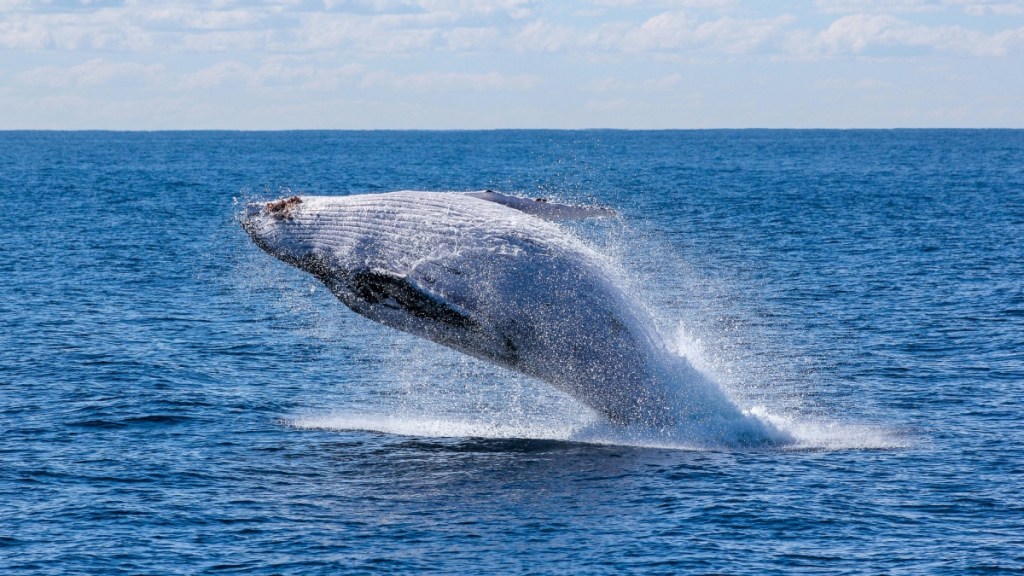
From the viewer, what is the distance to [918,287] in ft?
155

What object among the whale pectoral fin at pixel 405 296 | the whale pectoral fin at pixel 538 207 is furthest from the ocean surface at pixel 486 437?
the whale pectoral fin at pixel 538 207

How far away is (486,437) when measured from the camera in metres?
25.3

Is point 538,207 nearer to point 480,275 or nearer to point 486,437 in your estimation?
point 480,275

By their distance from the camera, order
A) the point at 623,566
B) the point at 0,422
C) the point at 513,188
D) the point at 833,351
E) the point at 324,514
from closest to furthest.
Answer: the point at 623,566 → the point at 324,514 → the point at 0,422 → the point at 833,351 → the point at 513,188

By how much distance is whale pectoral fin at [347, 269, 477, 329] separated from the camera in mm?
20750

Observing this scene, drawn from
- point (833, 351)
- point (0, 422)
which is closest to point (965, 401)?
point (833, 351)

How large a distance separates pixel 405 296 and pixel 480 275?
127cm

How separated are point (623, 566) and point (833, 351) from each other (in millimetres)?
17970

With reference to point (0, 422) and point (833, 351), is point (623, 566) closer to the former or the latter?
point (0, 422)

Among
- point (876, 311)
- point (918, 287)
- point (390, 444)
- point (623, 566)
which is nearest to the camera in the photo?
point (623, 566)

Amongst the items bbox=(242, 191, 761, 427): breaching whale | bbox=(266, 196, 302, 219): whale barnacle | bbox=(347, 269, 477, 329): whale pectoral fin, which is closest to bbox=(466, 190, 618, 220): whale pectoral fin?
bbox=(242, 191, 761, 427): breaching whale

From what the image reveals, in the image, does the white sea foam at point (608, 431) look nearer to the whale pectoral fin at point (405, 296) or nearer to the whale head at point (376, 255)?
the whale head at point (376, 255)

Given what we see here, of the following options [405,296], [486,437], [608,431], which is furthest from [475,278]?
[486,437]

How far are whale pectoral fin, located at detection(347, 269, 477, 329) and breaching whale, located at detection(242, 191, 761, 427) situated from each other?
0.07 ft
